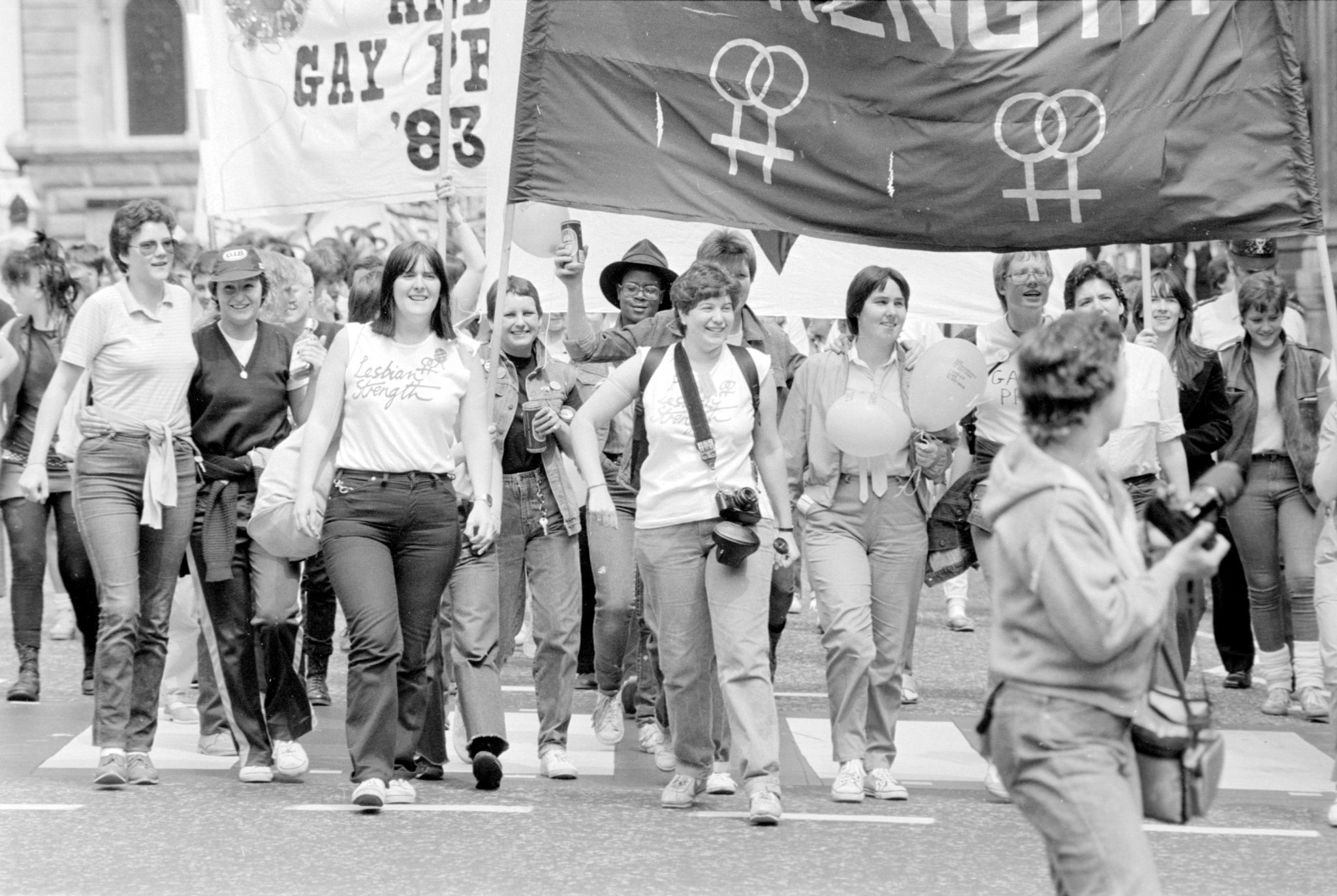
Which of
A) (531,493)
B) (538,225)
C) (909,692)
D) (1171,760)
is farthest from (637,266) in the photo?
(1171,760)

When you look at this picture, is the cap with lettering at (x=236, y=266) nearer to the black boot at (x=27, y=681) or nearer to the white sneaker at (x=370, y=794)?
the white sneaker at (x=370, y=794)

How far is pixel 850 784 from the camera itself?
23.4 ft

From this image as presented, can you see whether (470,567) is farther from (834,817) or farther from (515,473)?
(834,817)

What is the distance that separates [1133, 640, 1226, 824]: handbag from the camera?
166 inches

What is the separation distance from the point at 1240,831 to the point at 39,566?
5.58 metres

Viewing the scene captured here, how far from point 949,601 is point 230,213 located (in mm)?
4552

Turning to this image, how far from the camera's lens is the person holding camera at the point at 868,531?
7.16 meters

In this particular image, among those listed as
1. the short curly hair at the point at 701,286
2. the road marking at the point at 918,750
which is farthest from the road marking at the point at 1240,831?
the short curly hair at the point at 701,286

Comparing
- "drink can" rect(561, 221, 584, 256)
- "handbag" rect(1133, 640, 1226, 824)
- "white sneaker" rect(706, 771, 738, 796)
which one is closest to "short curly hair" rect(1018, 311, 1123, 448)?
"handbag" rect(1133, 640, 1226, 824)

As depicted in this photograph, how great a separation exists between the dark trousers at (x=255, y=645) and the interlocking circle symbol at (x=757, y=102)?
224cm

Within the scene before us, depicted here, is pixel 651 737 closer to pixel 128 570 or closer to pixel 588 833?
pixel 588 833

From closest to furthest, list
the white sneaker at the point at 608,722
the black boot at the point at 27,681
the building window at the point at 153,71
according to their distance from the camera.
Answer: the white sneaker at the point at 608,722
the black boot at the point at 27,681
the building window at the point at 153,71

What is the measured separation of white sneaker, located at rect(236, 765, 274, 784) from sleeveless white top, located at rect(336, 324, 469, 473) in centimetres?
126

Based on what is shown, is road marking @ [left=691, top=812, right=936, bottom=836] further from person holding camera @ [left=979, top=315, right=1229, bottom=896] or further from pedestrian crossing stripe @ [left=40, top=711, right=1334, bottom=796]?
person holding camera @ [left=979, top=315, right=1229, bottom=896]
